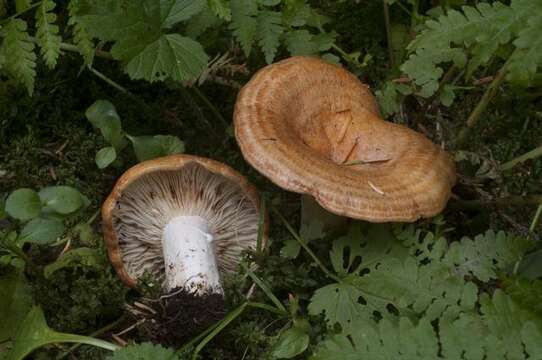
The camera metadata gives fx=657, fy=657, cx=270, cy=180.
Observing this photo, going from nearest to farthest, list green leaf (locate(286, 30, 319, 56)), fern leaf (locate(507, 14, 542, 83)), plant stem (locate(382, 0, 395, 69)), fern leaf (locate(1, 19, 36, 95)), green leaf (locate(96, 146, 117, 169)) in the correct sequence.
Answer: fern leaf (locate(507, 14, 542, 83)) → fern leaf (locate(1, 19, 36, 95)) → green leaf (locate(96, 146, 117, 169)) → green leaf (locate(286, 30, 319, 56)) → plant stem (locate(382, 0, 395, 69))

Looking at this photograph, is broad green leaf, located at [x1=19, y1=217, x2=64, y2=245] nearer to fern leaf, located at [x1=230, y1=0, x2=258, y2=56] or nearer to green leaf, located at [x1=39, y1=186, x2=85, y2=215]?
green leaf, located at [x1=39, y1=186, x2=85, y2=215]

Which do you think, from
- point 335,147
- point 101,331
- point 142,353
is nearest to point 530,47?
point 335,147

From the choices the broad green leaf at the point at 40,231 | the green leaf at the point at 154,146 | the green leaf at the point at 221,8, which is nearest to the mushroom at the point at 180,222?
the green leaf at the point at 154,146

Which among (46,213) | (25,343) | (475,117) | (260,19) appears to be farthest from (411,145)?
(25,343)

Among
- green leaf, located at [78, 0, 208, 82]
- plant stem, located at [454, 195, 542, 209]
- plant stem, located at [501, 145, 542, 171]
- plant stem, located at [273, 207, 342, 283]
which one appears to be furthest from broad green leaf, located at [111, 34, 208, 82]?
plant stem, located at [501, 145, 542, 171]

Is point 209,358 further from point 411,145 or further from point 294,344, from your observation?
point 411,145

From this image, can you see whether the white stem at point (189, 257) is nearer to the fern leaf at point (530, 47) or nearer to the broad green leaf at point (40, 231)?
the broad green leaf at point (40, 231)

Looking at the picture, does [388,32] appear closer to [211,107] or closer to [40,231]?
[211,107]
